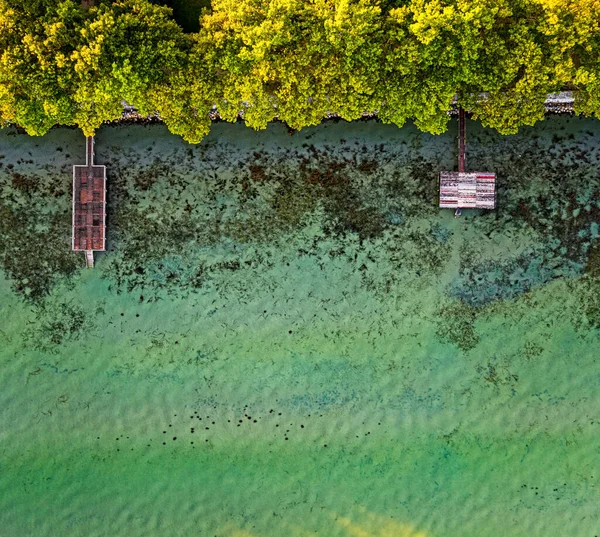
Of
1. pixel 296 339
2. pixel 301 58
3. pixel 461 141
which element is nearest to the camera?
pixel 301 58

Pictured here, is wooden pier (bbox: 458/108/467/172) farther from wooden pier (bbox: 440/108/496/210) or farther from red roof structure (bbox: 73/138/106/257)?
red roof structure (bbox: 73/138/106/257)

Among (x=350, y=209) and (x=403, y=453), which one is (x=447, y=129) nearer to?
(x=350, y=209)

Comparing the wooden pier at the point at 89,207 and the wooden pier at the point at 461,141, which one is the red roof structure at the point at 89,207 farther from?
the wooden pier at the point at 461,141

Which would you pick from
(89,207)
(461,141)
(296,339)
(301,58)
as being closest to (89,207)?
(89,207)

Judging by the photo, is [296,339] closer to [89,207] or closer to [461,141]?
[89,207]

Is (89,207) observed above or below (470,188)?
below

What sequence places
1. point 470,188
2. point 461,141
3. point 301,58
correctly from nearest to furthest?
point 301,58
point 470,188
point 461,141

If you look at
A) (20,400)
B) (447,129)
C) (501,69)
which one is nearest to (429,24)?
(501,69)
